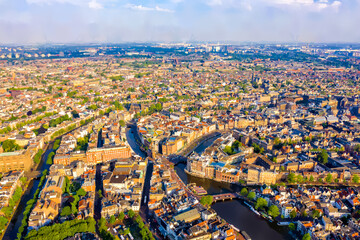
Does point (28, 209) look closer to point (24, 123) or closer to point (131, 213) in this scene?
point (131, 213)

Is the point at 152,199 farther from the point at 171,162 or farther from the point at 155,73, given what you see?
the point at 155,73

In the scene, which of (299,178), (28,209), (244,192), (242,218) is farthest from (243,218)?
(28,209)

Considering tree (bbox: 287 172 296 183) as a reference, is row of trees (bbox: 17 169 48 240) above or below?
below

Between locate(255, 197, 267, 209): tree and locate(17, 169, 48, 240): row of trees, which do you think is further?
locate(255, 197, 267, 209): tree

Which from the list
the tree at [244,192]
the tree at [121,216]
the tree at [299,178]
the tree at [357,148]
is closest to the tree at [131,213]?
the tree at [121,216]

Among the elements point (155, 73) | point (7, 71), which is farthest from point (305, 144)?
point (7, 71)

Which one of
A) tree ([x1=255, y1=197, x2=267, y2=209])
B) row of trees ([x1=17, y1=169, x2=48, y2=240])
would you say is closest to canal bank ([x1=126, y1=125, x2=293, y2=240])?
tree ([x1=255, y1=197, x2=267, y2=209])

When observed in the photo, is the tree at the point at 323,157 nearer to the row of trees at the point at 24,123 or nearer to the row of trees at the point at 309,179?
the row of trees at the point at 309,179

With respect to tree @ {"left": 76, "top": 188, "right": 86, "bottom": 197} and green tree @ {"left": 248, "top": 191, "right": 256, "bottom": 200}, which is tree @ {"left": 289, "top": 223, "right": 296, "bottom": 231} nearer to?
green tree @ {"left": 248, "top": 191, "right": 256, "bottom": 200}
